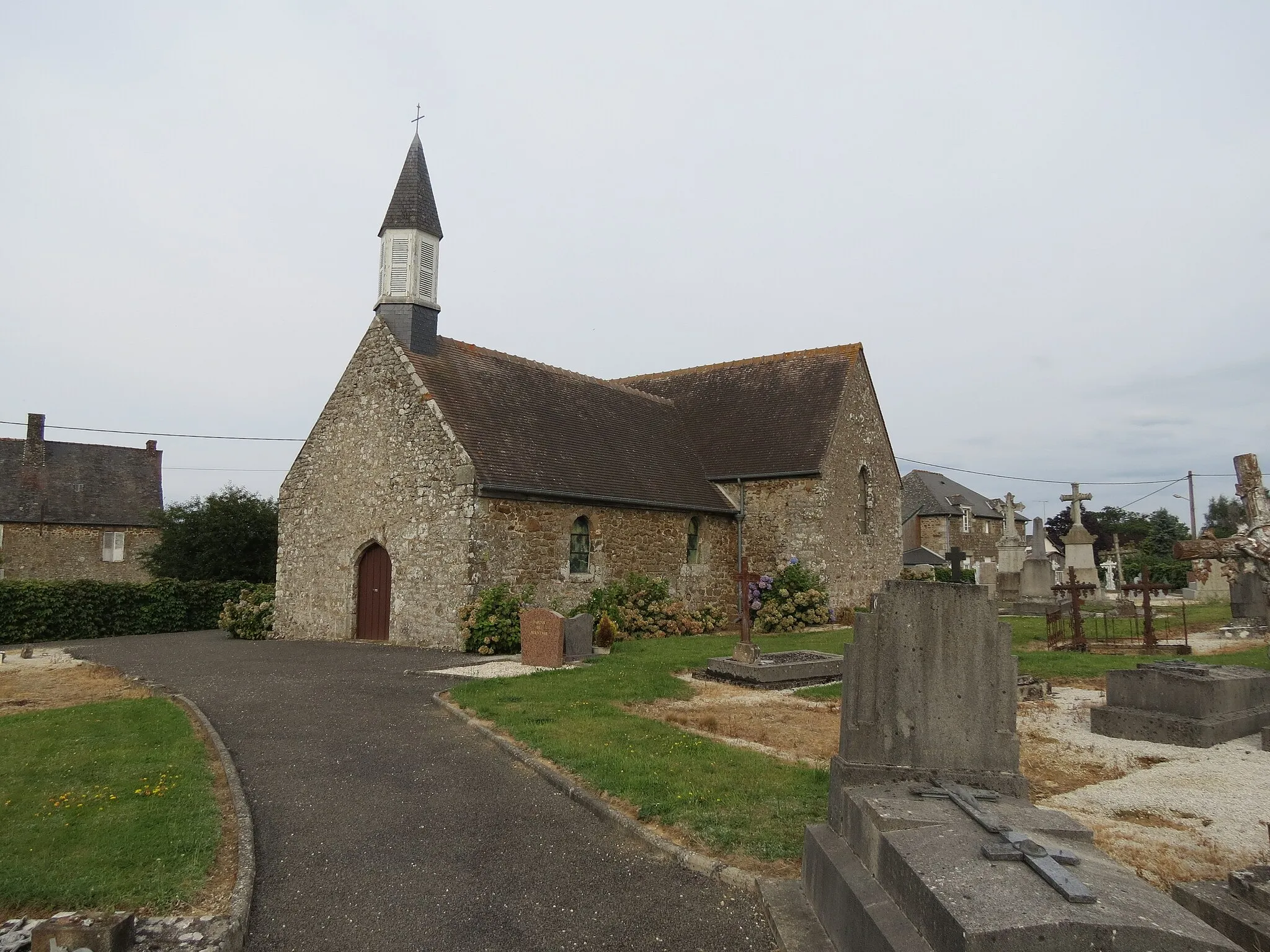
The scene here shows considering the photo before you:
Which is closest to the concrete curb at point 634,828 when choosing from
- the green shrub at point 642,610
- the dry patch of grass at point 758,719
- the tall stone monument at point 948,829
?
the tall stone monument at point 948,829

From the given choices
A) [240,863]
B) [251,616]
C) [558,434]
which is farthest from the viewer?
[251,616]

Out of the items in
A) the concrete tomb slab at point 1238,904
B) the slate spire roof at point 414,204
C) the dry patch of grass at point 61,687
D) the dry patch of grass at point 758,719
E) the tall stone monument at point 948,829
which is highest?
the slate spire roof at point 414,204

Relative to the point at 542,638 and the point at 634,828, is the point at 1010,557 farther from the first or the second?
the point at 634,828

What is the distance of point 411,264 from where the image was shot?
60.9 feet

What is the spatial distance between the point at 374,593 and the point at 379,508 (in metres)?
1.91

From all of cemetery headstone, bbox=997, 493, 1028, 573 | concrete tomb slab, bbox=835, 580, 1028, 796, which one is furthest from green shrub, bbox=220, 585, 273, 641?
cemetery headstone, bbox=997, 493, 1028, 573

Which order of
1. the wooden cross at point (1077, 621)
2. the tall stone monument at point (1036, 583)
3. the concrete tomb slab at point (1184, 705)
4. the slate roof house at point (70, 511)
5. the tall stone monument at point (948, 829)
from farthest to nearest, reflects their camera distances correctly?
the slate roof house at point (70, 511), the tall stone monument at point (1036, 583), the wooden cross at point (1077, 621), the concrete tomb slab at point (1184, 705), the tall stone monument at point (948, 829)

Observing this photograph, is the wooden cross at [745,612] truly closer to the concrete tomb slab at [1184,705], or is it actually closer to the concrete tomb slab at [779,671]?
the concrete tomb slab at [779,671]

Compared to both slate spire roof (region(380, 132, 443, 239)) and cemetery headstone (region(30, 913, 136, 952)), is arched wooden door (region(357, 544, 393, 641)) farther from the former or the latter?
cemetery headstone (region(30, 913, 136, 952))

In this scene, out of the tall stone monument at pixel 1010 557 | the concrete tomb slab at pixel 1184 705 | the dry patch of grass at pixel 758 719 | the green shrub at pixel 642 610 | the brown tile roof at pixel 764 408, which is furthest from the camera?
the tall stone monument at pixel 1010 557

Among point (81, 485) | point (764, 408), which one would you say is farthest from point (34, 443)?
point (764, 408)

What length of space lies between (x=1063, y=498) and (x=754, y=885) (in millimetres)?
26477

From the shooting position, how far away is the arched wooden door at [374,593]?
17500 millimetres

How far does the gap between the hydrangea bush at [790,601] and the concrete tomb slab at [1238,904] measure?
54.9 feet
